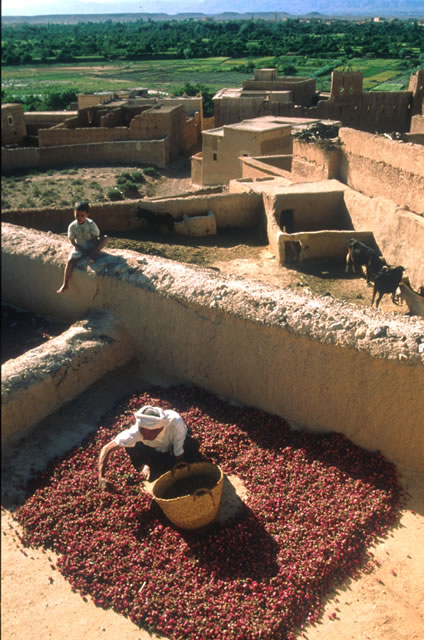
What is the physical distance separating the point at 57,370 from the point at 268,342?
2.64 meters

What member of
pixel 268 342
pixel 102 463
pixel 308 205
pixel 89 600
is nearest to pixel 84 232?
pixel 268 342

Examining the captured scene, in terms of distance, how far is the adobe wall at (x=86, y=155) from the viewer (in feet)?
94.2

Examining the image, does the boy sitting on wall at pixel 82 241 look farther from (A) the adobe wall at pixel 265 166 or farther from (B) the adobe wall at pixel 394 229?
(A) the adobe wall at pixel 265 166

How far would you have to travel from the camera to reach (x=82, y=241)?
832 centimetres

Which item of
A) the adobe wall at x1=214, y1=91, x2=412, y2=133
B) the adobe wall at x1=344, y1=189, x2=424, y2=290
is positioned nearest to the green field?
the adobe wall at x1=214, y1=91, x2=412, y2=133

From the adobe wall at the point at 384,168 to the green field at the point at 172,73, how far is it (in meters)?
6.56

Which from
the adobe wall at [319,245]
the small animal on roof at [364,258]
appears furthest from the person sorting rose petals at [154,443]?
the adobe wall at [319,245]

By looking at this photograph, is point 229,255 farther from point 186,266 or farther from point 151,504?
point 151,504

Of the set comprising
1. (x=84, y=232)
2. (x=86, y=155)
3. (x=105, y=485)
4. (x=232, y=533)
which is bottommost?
(x=232, y=533)

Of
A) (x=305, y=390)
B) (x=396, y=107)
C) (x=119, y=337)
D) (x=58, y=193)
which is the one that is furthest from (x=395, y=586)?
(x=396, y=107)

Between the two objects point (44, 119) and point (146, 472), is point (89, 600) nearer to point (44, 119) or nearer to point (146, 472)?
point (146, 472)

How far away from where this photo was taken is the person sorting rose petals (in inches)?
213

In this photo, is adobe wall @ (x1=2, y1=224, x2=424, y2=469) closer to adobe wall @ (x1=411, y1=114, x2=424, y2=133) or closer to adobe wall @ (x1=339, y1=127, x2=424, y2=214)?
adobe wall @ (x1=339, y1=127, x2=424, y2=214)

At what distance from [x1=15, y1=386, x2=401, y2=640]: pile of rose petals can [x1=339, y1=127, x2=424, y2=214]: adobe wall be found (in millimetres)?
9233
